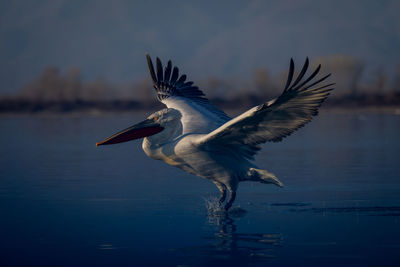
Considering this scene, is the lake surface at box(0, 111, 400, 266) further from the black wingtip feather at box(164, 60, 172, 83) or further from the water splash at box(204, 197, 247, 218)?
the black wingtip feather at box(164, 60, 172, 83)

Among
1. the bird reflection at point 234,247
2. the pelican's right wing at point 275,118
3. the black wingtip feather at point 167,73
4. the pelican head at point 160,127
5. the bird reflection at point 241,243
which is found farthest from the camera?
the black wingtip feather at point 167,73

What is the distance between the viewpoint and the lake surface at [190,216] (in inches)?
238

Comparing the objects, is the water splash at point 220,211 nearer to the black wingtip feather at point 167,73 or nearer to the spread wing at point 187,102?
the spread wing at point 187,102

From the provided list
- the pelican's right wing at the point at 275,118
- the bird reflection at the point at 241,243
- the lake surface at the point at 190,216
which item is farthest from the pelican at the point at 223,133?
the bird reflection at the point at 241,243

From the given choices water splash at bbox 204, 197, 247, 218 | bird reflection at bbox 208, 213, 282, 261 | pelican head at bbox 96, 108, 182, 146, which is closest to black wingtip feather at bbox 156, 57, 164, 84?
pelican head at bbox 96, 108, 182, 146

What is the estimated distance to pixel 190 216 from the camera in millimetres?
7754

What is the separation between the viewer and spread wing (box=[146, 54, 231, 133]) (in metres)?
8.29

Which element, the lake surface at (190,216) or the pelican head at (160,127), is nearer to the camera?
the lake surface at (190,216)

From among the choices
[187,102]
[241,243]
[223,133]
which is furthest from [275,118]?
[187,102]

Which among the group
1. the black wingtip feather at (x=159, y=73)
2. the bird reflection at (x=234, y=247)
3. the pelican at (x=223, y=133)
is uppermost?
the black wingtip feather at (x=159, y=73)

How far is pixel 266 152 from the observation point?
16.0 m

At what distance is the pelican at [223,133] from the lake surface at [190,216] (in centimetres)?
50

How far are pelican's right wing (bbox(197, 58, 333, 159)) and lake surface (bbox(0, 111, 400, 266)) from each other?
0.95m

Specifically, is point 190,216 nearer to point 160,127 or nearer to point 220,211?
point 220,211
